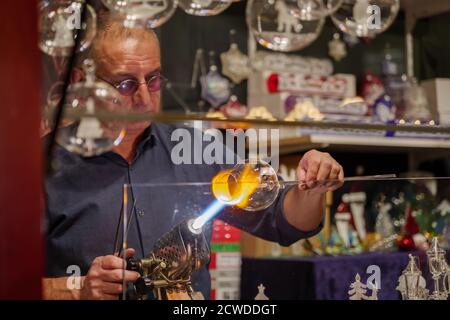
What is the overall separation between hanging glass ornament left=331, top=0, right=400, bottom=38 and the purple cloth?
79 cm

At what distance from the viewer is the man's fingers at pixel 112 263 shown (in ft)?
4.46

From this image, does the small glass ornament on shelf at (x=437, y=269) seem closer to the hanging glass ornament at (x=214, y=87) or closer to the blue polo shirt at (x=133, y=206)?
the blue polo shirt at (x=133, y=206)

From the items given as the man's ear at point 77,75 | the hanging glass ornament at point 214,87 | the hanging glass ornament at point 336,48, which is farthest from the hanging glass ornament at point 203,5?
the hanging glass ornament at point 336,48

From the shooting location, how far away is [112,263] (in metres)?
1.38

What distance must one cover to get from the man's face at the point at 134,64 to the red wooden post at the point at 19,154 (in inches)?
21.4

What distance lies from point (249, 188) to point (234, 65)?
2587 millimetres

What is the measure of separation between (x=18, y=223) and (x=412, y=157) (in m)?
3.75

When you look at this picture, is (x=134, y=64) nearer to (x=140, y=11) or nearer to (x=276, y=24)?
(x=140, y=11)

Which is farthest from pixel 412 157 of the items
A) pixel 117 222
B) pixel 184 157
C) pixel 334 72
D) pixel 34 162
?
pixel 34 162

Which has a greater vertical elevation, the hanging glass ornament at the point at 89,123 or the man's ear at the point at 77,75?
the man's ear at the point at 77,75

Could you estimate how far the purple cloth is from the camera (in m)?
1.45
